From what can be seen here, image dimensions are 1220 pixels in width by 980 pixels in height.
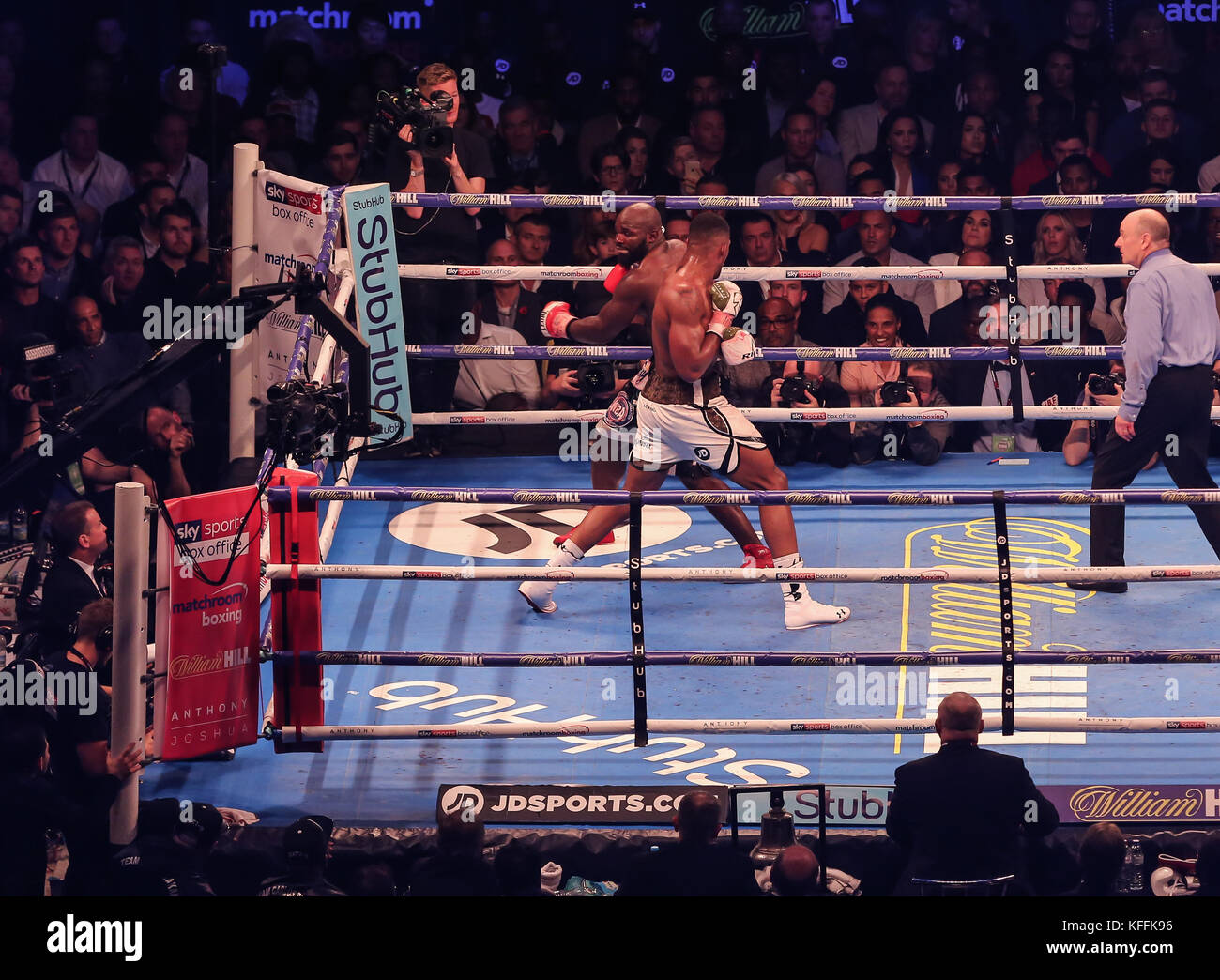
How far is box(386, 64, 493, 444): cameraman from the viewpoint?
8250mm

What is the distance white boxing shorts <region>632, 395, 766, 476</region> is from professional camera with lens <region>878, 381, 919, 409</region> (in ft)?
5.38

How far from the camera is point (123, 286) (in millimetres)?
8836

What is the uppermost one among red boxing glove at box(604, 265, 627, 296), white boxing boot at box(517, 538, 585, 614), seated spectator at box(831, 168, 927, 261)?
seated spectator at box(831, 168, 927, 261)

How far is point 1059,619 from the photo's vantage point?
22.6 ft

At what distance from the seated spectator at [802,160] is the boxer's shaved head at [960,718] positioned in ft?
15.9

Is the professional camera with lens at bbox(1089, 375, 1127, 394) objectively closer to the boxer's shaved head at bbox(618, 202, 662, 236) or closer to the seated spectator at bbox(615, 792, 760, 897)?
the boxer's shaved head at bbox(618, 202, 662, 236)

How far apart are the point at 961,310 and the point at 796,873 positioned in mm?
4514

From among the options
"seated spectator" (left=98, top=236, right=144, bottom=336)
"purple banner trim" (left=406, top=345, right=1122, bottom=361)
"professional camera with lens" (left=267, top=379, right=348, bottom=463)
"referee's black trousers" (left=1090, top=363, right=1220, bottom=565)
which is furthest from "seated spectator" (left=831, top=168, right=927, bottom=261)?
"professional camera with lens" (left=267, top=379, right=348, bottom=463)

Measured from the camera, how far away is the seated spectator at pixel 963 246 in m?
8.87

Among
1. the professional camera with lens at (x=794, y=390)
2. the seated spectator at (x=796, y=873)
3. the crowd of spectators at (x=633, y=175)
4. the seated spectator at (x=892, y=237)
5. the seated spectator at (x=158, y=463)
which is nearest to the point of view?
the seated spectator at (x=796, y=873)

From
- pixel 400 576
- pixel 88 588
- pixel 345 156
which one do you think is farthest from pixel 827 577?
pixel 345 156

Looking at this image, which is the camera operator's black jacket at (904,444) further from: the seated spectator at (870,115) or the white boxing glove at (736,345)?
the seated spectator at (870,115)

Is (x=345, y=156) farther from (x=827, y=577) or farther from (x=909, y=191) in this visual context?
(x=827, y=577)

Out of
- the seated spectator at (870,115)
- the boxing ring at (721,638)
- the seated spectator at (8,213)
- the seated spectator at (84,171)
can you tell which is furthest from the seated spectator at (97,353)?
the seated spectator at (870,115)
